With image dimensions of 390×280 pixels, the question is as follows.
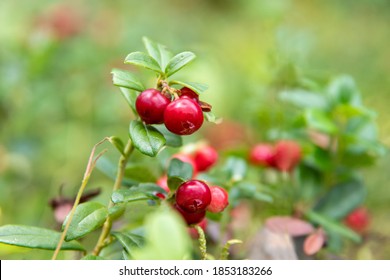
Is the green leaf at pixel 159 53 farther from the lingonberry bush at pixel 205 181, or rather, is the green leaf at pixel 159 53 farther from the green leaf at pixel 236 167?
the green leaf at pixel 236 167

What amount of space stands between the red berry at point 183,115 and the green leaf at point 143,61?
0.25ft

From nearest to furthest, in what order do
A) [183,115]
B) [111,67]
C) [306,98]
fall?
1. [183,115]
2. [306,98]
3. [111,67]

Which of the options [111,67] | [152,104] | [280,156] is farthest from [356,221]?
[111,67]

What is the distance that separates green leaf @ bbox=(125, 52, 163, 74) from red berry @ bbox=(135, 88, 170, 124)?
4 centimetres

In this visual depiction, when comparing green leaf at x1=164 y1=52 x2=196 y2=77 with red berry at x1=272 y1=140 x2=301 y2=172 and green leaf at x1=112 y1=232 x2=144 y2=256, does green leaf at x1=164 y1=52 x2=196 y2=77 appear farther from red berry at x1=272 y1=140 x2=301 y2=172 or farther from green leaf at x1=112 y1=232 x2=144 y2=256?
red berry at x1=272 y1=140 x2=301 y2=172

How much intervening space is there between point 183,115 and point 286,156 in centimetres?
58

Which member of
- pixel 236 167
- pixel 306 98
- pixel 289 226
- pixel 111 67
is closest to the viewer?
pixel 289 226

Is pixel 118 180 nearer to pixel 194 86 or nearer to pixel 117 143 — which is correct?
pixel 117 143

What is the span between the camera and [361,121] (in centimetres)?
131

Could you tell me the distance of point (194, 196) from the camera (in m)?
0.80

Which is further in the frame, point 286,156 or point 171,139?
point 286,156

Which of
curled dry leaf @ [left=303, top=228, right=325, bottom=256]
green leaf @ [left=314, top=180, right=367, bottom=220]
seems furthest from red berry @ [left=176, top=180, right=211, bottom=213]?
green leaf @ [left=314, top=180, right=367, bottom=220]
